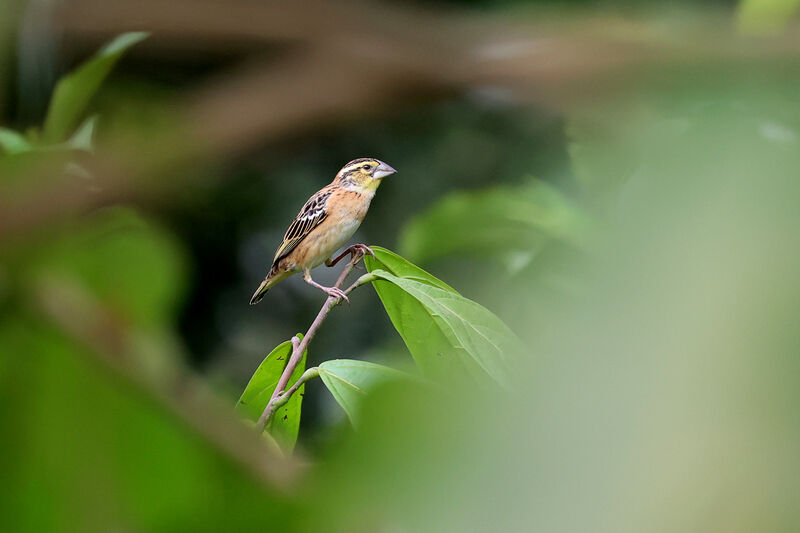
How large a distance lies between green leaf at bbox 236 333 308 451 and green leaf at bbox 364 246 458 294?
142mm

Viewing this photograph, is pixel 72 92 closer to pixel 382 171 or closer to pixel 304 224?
pixel 304 224

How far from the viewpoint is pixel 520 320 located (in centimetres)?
29

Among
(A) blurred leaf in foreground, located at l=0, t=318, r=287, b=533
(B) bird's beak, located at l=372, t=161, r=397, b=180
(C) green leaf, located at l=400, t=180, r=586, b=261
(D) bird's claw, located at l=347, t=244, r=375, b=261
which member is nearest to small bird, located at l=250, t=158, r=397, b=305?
(B) bird's beak, located at l=372, t=161, r=397, b=180

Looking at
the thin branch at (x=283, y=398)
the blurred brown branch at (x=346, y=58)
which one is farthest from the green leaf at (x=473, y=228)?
the blurred brown branch at (x=346, y=58)

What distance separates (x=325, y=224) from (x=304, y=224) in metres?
0.08

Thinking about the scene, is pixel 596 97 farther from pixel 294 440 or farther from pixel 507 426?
pixel 294 440

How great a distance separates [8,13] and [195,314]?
2.74 m

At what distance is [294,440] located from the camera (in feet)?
3.03

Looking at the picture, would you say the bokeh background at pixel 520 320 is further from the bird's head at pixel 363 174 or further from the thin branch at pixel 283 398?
the bird's head at pixel 363 174

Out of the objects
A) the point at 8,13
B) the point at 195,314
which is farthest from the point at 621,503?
the point at 195,314

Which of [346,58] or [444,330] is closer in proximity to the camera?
[346,58]

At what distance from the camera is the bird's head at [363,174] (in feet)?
5.54

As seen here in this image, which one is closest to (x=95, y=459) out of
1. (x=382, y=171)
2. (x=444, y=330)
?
(x=444, y=330)

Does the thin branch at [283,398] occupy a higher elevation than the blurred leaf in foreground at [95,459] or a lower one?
lower
